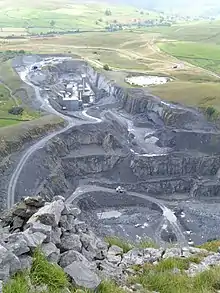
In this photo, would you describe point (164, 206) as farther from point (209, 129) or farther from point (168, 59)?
point (168, 59)

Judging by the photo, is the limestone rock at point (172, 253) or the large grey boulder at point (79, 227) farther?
the limestone rock at point (172, 253)

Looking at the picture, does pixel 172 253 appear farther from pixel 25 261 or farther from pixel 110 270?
pixel 25 261

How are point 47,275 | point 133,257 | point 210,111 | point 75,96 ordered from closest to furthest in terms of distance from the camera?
point 47,275 → point 133,257 → point 210,111 → point 75,96

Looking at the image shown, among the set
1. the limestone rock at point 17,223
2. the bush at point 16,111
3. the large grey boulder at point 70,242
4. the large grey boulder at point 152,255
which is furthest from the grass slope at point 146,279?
the bush at point 16,111

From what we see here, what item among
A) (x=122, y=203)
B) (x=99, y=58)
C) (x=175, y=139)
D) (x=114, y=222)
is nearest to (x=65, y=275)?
(x=114, y=222)

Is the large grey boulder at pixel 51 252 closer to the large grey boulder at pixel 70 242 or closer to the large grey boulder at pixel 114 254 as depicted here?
the large grey boulder at pixel 70 242

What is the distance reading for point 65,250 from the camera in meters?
20.2

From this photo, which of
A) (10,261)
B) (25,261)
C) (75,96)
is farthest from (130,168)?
(10,261)

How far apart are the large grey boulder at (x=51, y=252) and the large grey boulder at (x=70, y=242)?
58.3 inches

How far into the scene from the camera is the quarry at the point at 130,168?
70.2 metres

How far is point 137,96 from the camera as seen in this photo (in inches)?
4461

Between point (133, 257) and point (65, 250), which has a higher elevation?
point (65, 250)

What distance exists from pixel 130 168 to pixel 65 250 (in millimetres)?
66686

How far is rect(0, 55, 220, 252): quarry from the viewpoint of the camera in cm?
7019
